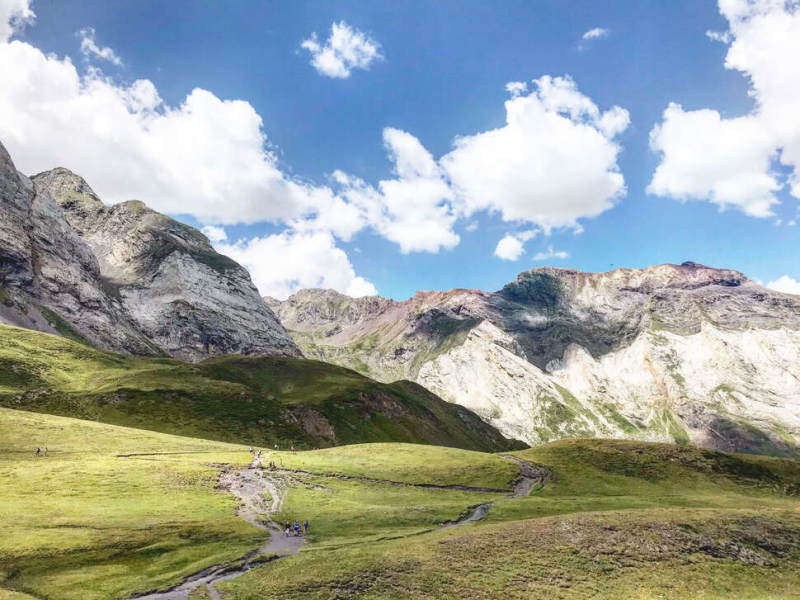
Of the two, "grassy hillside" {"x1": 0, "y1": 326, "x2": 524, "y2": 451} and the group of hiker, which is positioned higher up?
"grassy hillside" {"x1": 0, "y1": 326, "x2": 524, "y2": 451}

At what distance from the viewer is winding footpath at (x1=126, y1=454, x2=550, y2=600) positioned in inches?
1497

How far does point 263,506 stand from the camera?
205ft

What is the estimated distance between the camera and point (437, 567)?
40.3m

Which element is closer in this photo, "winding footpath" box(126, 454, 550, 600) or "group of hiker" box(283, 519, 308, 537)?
"winding footpath" box(126, 454, 550, 600)

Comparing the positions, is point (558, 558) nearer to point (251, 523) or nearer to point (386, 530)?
point (386, 530)

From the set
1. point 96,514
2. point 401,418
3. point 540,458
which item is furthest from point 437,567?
point 401,418

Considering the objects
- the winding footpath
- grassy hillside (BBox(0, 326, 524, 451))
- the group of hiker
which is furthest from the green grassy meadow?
grassy hillside (BBox(0, 326, 524, 451))

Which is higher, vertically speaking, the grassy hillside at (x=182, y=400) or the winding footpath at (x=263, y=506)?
the grassy hillside at (x=182, y=400)

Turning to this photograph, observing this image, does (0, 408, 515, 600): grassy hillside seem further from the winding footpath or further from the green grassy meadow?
the winding footpath

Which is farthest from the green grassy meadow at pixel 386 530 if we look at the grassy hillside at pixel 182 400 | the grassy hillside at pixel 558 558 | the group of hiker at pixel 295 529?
the grassy hillside at pixel 182 400

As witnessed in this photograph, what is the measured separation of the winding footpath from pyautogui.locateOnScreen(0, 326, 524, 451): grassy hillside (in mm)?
62392

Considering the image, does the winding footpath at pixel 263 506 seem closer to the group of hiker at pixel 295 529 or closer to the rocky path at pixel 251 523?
the rocky path at pixel 251 523

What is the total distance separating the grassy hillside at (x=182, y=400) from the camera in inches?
5153

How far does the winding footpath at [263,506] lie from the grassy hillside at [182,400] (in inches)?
2456
